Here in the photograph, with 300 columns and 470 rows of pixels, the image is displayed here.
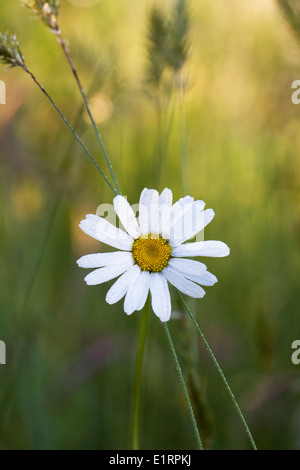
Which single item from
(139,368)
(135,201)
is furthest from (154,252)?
(135,201)

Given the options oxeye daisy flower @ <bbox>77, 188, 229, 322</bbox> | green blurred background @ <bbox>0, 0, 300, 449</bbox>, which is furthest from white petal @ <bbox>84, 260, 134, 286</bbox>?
green blurred background @ <bbox>0, 0, 300, 449</bbox>

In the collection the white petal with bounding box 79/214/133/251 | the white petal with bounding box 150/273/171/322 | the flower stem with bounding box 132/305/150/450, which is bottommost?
the flower stem with bounding box 132/305/150/450

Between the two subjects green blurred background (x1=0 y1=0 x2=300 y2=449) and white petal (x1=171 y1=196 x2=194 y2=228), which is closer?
white petal (x1=171 y1=196 x2=194 y2=228)

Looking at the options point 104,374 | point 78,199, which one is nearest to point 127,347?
point 104,374

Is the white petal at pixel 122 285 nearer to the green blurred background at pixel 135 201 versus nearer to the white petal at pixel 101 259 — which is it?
the white petal at pixel 101 259

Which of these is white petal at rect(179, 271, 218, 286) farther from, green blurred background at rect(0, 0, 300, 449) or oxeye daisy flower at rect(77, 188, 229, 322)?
green blurred background at rect(0, 0, 300, 449)
